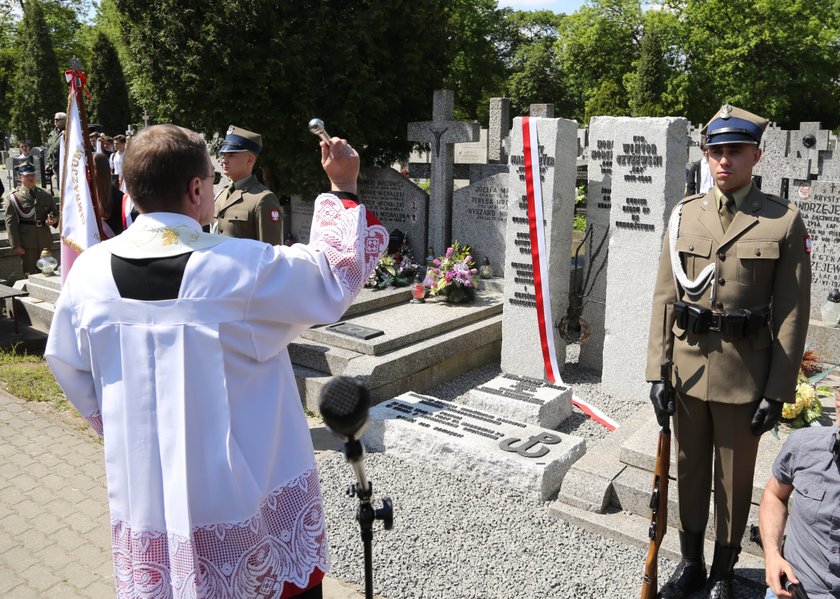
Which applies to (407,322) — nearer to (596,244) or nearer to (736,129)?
(596,244)

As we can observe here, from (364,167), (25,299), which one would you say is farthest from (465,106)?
(25,299)

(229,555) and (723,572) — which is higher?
(229,555)

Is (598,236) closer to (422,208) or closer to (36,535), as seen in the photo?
(422,208)

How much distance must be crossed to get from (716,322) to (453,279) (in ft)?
14.8

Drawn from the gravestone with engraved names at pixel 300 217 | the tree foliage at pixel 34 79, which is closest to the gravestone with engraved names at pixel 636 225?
the gravestone with engraved names at pixel 300 217

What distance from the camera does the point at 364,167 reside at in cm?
1062

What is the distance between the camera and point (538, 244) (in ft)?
20.9

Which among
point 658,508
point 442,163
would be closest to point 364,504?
point 658,508

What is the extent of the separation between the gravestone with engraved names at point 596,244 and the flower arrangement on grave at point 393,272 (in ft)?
7.67

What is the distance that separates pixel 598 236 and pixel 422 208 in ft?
11.6

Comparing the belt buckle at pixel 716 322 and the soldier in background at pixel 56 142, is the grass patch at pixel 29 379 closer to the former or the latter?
the soldier in background at pixel 56 142

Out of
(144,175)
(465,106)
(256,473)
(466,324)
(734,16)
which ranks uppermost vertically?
(734,16)

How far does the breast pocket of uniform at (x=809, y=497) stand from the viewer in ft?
8.41

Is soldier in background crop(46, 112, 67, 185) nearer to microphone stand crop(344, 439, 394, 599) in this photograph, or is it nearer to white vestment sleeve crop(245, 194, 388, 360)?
white vestment sleeve crop(245, 194, 388, 360)
